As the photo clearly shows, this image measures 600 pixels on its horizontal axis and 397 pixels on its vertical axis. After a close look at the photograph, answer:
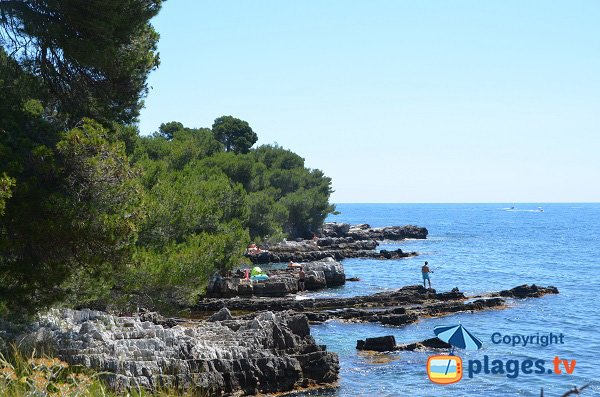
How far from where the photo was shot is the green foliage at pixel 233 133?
85562 millimetres

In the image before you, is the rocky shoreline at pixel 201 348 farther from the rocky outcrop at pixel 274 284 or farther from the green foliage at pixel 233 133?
the green foliage at pixel 233 133

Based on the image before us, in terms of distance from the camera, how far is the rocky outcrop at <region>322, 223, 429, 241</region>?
89.6 meters

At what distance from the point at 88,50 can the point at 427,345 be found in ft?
53.2

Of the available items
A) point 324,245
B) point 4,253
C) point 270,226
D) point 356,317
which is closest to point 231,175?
point 270,226

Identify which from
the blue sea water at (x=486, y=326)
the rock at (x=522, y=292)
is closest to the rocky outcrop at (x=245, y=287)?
the blue sea water at (x=486, y=326)

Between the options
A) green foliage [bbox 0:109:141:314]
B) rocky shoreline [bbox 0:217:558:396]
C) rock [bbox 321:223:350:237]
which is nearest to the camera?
green foliage [bbox 0:109:141:314]

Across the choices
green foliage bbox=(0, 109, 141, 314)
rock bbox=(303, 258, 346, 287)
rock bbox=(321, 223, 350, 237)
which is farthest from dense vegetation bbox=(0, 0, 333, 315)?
rock bbox=(321, 223, 350, 237)

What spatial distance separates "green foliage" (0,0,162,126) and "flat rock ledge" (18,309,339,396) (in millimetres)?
5049

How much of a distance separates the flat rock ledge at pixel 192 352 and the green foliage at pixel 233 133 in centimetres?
6542

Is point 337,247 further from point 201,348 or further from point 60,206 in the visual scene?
point 60,206

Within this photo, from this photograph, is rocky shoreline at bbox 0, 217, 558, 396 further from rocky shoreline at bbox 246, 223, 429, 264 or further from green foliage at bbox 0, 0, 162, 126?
rocky shoreline at bbox 246, 223, 429, 264

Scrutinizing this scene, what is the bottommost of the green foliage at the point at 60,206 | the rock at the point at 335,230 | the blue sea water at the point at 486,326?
the blue sea water at the point at 486,326

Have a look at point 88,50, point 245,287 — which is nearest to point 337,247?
point 245,287

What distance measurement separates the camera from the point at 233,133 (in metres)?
86.5
